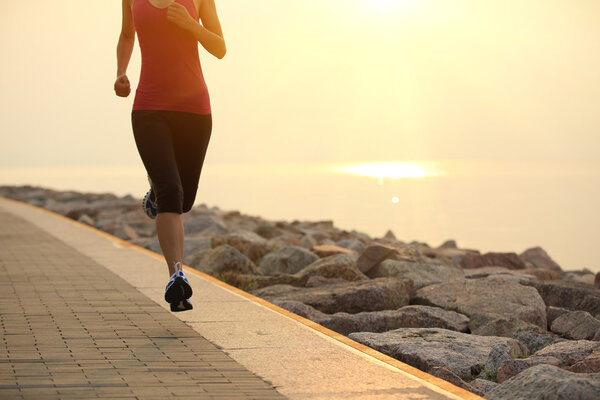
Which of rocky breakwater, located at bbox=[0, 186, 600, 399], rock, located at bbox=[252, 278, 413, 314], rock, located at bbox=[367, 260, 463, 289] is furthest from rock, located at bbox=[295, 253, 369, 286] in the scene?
rock, located at bbox=[252, 278, 413, 314]

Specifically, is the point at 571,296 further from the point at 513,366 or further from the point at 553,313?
the point at 513,366

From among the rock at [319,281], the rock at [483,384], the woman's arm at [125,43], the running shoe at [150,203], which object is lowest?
the rock at [483,384]

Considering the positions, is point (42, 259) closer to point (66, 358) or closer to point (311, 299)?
point (311, 299)

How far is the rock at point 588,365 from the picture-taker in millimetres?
5488

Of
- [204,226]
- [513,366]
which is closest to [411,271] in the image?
[513,366]

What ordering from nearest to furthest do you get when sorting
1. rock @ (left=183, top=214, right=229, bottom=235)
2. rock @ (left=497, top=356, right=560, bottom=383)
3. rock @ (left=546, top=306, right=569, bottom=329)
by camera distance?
rock @ (left=497, top=356, right=560, bottom=383) → rock @ (left=546, top=306, right=569, bottom=329) → rock @ (left=183, top=214, right=229, bottom=235)

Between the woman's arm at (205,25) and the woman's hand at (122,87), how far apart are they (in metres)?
0.55

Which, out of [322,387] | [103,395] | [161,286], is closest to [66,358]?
[103,395]

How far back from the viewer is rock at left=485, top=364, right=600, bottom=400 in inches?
161

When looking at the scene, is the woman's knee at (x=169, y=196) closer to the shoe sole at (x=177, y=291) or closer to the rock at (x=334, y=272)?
the shoe sole at (x=177, y=291)

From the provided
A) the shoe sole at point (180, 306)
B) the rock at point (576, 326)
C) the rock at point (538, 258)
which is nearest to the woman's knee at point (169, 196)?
the shoe sole at point (180, 306)

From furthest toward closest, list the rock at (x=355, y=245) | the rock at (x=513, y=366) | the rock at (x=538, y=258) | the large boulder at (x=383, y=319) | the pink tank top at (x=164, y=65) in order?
the rock at (x=538, y=258)
the rock at (x=355, y=245)
the large boulder at (x=383, y=319)
the pink tank top at (x=164, y=65)
the rock at (x=513, y=366)

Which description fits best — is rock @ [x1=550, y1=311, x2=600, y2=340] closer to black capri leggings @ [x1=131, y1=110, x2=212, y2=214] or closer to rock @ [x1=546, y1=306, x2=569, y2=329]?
rock @ [x1=546, y1=306, x2=569, y2=329]

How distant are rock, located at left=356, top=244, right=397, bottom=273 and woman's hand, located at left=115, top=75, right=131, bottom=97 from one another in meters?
5.42
